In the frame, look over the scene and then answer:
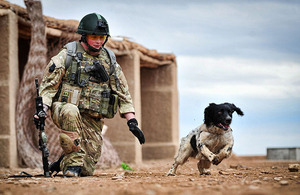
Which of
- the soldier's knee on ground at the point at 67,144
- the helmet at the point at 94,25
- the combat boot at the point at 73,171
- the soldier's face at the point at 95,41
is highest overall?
the helmet at the point at 94,25

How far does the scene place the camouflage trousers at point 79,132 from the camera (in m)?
6.50

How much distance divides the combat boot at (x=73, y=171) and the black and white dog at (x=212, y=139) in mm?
1374

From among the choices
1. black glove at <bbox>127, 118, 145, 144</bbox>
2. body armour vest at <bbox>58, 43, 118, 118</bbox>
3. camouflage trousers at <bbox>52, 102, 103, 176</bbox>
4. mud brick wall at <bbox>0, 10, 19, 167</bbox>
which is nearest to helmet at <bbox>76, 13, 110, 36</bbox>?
body armour vest at <bbox>58, 43, 118, 118</bbox>

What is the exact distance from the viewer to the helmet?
22.2 feet

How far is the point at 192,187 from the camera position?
4.55 meters

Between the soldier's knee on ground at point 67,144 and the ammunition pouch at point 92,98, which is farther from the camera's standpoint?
the ammunition pouch at point 92,98

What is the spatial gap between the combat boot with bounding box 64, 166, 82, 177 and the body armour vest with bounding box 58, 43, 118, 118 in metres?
0.77

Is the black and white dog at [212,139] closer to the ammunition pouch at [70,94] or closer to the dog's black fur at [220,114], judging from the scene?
the dog's black fur at [220,114]

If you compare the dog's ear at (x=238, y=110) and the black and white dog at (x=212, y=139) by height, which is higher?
the dog's ear at (x=238, y=110)

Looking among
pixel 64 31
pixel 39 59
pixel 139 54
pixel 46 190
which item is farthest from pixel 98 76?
pixel 139 54

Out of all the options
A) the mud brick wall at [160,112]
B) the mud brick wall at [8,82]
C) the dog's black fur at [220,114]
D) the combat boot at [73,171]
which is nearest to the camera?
the combat boot at [73,171]

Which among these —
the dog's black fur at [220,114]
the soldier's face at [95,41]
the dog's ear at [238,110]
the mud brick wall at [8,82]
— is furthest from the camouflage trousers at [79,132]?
the mud brick wall at [8,82]

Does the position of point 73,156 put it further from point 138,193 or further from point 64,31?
point 64,31

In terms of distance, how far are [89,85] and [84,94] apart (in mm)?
146
